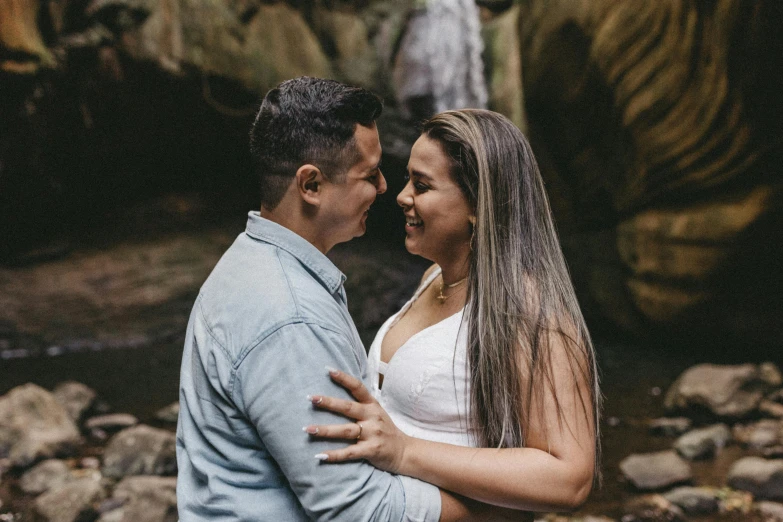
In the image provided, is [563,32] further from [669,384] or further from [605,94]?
[669,384]

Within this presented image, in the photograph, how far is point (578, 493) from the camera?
172cm

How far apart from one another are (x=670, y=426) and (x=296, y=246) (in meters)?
4.86

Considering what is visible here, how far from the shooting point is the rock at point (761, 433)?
508 cm

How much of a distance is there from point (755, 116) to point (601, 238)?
3.20 m

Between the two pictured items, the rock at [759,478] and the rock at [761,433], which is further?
the rock at [761,433]

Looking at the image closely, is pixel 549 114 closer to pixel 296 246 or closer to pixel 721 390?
pixel 721 390

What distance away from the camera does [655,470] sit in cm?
445

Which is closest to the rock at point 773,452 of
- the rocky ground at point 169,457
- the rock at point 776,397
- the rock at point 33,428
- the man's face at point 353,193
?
the rocky ground at point 169,457

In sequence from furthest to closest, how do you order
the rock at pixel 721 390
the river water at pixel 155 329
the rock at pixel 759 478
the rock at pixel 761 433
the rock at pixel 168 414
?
the river water at pixel 155 329 < the rock at pixel 168 414 < the rock at pixel 721 390 < the rock at pixel 761 433 < the rock at pixel 759 478

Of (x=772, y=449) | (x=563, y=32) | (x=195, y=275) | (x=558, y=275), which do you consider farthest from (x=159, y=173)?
(x=558, y=275)

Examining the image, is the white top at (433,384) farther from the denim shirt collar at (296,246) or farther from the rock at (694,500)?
the rock at (694,500)

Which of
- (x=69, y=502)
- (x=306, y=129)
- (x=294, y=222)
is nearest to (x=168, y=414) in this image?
(x=69, y=502)

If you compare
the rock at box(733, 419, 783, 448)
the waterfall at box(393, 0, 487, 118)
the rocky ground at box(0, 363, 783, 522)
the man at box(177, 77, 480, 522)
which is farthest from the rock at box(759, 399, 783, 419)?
the waterfall at box(393, 0, 487, 118)

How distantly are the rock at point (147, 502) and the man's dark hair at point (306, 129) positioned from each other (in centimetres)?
292
